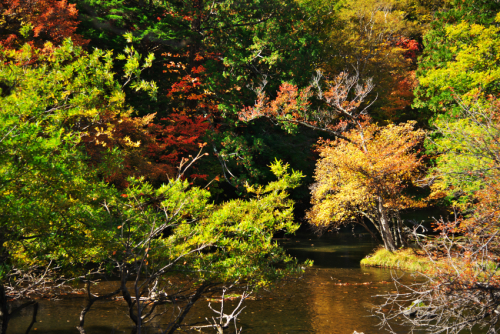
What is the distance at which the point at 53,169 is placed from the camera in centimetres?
494

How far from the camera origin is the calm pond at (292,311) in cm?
1054

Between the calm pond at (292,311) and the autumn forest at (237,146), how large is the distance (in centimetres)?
65

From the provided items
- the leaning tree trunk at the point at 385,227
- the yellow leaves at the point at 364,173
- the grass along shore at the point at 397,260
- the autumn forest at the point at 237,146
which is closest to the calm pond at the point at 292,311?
the autumn forest at the point at 237,146

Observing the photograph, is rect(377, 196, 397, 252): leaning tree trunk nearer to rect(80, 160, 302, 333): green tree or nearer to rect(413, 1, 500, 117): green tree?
rect(413, 1, 500, 117): green tree

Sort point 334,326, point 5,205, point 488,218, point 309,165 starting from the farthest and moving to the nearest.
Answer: point 309,165, point 334,326, point 488,218, point 5,205

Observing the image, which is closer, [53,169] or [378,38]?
[53,169]

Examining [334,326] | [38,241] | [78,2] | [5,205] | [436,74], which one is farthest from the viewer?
[436,74]

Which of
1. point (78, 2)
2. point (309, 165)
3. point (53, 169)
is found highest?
point (78, 2)

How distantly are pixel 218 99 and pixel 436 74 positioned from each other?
37.1ft

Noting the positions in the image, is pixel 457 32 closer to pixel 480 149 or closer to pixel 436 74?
pixel 436 74

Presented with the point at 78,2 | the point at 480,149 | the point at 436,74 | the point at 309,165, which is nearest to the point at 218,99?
the point at 309,165

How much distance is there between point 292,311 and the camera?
12297mm

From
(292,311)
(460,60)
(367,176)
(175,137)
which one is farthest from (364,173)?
(175,137)

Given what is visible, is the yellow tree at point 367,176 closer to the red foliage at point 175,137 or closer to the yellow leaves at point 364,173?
the yellow leaves at point 364,173
